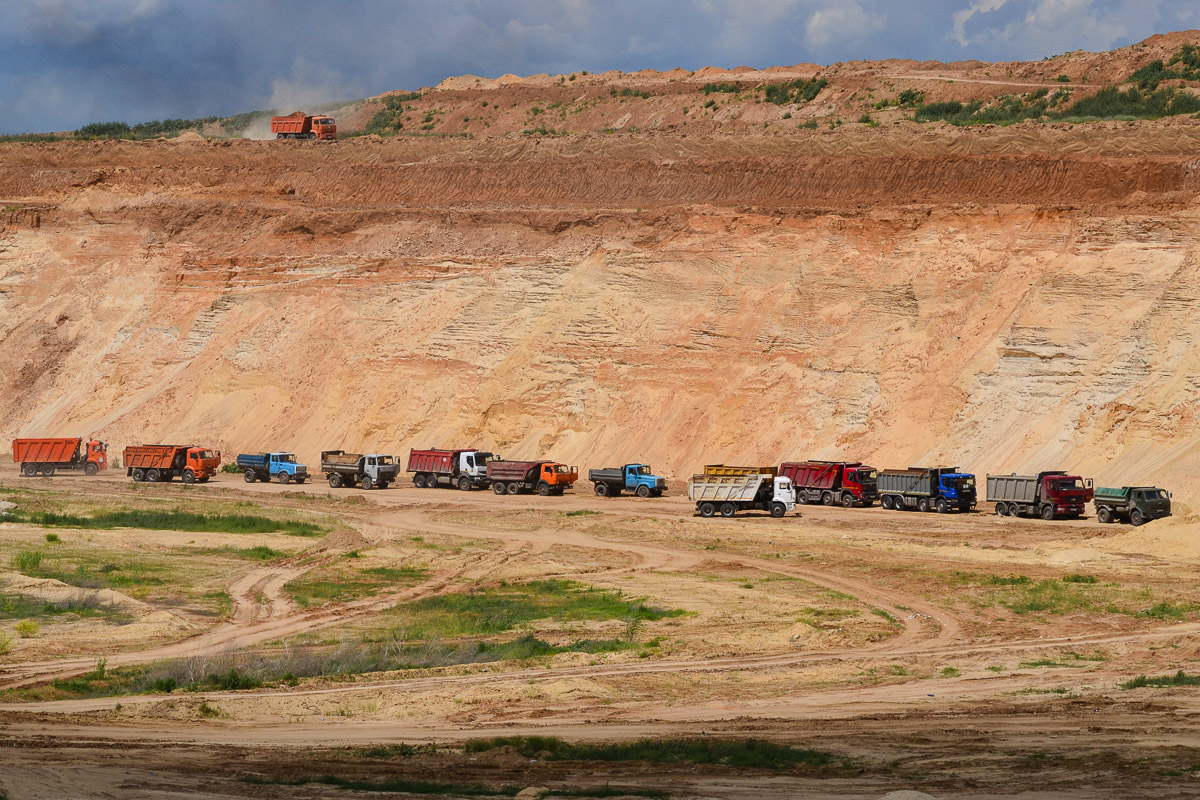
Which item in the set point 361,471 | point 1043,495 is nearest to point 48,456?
point 361,471

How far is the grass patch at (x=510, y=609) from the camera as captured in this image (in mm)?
24797

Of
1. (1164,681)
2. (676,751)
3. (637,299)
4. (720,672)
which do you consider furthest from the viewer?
(637,299)

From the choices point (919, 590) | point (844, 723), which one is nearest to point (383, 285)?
point (919, 590)

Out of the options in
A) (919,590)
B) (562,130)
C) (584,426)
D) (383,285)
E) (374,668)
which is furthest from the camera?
(562,130)

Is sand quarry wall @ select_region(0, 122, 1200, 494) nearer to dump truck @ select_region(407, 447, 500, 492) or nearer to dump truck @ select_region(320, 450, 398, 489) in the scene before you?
dump truck @ select_region(407, 447, 500, 492)

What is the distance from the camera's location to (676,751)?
14.8m

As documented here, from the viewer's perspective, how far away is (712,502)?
44156 millimetres

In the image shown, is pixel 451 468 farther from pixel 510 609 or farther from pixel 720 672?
pixel 720 672

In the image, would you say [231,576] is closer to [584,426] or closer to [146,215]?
[584,426]

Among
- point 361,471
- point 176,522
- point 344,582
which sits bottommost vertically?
point 344,582

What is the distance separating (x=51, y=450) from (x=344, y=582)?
34.8 m

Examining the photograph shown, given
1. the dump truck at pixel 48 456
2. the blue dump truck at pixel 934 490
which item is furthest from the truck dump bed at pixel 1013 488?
the dump truck at pixel 48 456

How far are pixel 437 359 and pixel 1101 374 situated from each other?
31909 mm

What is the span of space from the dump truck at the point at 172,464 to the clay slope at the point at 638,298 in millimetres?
5931
